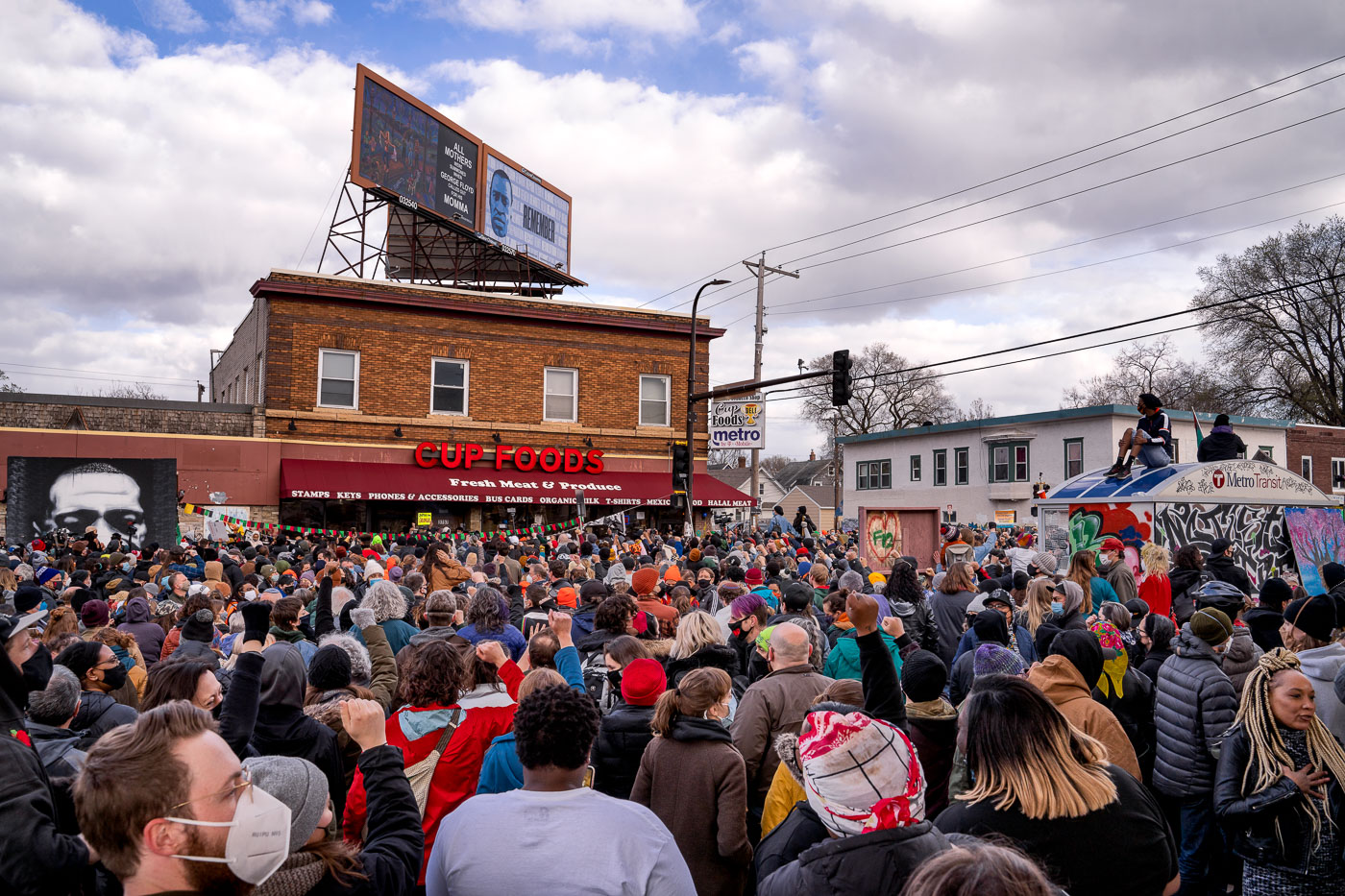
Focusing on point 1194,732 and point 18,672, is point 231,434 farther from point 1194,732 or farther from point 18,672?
point 1194,732

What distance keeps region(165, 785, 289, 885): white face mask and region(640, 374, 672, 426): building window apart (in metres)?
25.7

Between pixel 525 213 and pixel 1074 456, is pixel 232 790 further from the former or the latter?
pixel 1074 456

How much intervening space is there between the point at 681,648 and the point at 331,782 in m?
2.14

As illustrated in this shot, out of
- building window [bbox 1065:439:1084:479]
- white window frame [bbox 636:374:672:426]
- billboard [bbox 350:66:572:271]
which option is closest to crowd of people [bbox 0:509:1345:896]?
billboard [bbox 350:66:572:271]

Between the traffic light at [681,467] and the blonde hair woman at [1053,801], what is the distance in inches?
711

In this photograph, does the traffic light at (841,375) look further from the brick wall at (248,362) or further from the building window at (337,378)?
the brick wall at (248,362)

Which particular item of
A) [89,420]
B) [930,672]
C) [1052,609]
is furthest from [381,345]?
[930,672]

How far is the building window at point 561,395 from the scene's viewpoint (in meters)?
26.6

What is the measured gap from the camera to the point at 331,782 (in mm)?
4355

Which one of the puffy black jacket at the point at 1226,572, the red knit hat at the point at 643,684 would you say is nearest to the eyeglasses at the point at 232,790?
the red knit hat at the point at 643,684

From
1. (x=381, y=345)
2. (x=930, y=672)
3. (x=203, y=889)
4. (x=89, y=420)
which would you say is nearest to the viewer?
(x=203, y=889)

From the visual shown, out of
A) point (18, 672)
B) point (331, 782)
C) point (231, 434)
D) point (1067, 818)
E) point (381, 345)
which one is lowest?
point (331, 782)

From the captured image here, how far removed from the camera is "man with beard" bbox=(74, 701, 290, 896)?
2.07 meters

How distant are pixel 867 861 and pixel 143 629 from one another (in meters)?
6.98
